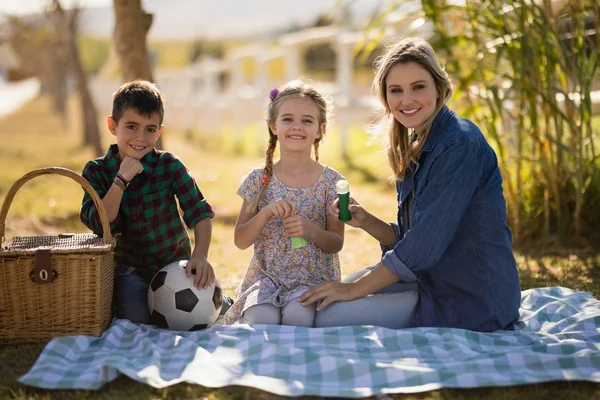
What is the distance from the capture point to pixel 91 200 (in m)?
3.41

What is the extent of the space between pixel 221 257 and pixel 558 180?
2.42 metres

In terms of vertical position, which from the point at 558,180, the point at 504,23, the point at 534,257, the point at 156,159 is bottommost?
the point at 534,257

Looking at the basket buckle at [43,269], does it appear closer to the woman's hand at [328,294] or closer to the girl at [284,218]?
the girl at [284,218]

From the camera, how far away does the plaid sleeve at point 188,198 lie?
11.7 feet

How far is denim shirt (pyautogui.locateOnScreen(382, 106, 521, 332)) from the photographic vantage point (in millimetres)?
2957

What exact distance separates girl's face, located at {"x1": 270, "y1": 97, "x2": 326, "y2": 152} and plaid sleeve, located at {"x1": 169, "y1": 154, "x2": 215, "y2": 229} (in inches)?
19.9

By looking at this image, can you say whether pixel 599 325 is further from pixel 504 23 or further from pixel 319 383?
pixel 504 23

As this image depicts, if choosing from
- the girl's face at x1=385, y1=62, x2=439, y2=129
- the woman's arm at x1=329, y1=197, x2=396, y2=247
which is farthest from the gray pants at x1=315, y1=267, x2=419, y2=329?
the girl's face at x1=385, y1=62, x2=439, y2=129

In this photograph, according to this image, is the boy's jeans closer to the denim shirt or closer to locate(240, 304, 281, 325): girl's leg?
locate(240, 304, 281, 325): girl's leg

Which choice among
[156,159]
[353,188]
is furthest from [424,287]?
[353,188]

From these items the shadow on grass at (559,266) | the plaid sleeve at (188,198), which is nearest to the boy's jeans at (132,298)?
the plaid sleeve at (188,198)

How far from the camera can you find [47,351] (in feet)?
9.39

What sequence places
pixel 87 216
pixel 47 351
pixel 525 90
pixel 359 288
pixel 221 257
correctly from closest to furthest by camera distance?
pixel 47 351 → pixel 359 288 → pixel 87 216 → pixel 525 90 → pixel 221 257

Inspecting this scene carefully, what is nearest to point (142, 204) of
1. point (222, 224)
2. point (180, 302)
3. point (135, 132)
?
point (135, 132)
